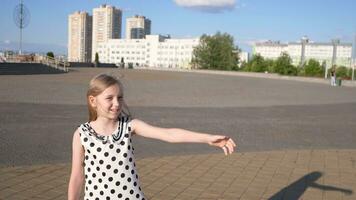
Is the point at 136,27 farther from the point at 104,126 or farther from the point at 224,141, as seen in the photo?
the point at 224,141

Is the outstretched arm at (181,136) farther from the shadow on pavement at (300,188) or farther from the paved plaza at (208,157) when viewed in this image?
the shadow on pavement at (300,188)

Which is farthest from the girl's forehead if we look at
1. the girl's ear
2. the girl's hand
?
the girl's hand

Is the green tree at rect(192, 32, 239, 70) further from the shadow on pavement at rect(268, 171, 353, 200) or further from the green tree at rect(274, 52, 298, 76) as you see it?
the shadow on pavement at rect(268, 171, 353, 200)

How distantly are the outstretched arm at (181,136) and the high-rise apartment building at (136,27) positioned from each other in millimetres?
175056

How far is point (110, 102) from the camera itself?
8.43 feet

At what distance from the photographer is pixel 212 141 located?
98.7 inches

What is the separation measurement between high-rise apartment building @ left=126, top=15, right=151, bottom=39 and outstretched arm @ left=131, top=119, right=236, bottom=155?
175 meters

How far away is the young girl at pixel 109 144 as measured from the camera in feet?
8.37

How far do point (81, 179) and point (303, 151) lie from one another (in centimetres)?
622

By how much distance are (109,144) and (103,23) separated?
501ft

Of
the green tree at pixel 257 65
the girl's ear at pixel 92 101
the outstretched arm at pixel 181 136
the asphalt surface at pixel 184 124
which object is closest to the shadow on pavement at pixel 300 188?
the asphalt surface at pixel 184 124

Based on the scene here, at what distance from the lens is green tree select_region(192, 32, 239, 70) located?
277 feet

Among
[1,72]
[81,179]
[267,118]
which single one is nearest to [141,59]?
[1,72]

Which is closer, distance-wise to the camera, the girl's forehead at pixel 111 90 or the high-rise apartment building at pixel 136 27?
the girl's forehead at pixel 111 90
